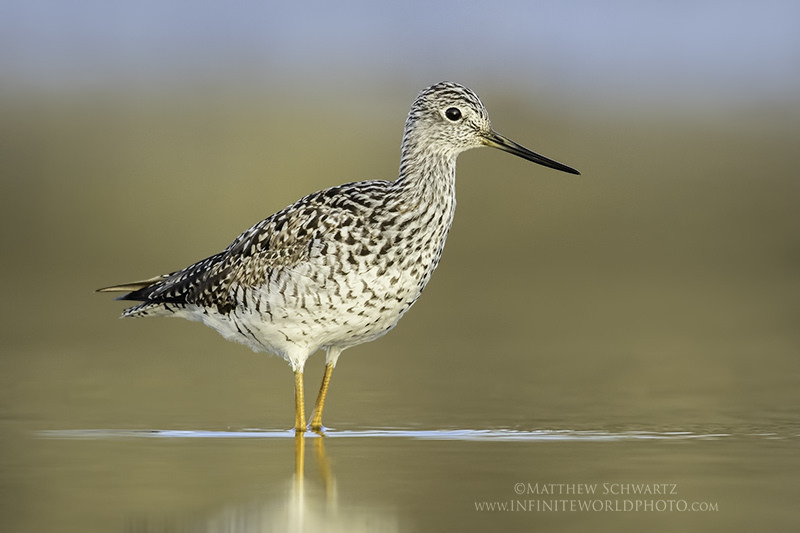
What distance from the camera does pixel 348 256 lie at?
9945 millimetres

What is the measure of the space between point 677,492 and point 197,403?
515cm

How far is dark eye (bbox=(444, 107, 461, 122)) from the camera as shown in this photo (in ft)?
34.8

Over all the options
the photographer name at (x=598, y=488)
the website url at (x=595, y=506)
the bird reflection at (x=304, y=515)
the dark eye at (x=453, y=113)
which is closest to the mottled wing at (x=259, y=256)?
the dark eye at (x=453, y=113)

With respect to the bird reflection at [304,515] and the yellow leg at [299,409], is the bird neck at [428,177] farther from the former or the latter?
the bird reflection at [304,515]

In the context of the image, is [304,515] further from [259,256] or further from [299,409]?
[259,256]

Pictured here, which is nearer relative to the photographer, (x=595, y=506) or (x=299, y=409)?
(x=595, y=506)

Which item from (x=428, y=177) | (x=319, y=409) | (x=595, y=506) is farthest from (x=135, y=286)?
(x=595, y=506)

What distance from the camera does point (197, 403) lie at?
11656 mm

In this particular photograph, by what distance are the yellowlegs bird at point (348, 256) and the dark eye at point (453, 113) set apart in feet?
0.04

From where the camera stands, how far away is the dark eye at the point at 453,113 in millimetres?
10594

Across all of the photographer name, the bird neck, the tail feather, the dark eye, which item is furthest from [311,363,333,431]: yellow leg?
the photographer name

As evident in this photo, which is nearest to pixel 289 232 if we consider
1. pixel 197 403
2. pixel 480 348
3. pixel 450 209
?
pixel 450 209

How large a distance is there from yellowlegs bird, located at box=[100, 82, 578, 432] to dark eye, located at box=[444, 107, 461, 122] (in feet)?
0.04

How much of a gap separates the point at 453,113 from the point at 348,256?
4.97ft
